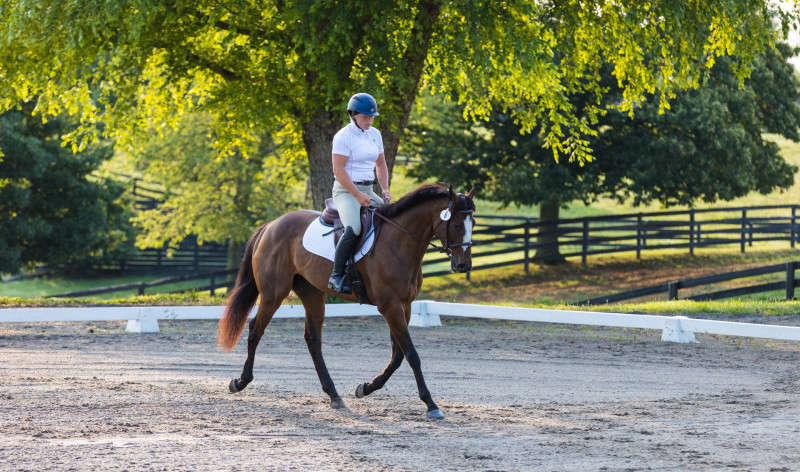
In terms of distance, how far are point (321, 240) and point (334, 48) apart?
6393mm

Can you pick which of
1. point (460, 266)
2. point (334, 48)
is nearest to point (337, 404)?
point (460, 266)

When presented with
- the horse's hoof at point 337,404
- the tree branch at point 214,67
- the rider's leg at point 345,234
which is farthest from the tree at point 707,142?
the horse's hoof at point 337,404

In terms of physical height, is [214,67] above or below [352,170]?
above

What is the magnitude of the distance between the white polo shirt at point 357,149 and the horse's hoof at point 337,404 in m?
1.98

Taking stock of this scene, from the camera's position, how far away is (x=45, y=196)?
27.1 meters

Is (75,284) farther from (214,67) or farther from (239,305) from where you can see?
(239,305)

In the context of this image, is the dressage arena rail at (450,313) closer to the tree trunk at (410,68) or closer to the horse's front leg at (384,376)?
the tree trunk at (410,68)

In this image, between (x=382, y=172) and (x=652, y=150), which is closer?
(x=382, y=172)

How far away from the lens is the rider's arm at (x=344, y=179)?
818cm

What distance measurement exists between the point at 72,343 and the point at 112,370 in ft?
8.96

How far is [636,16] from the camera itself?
47.0 feet

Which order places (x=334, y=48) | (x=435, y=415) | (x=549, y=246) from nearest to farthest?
1. (x=435, y=415)
2. (x=334, y=48)
3. (x=549, y=246)

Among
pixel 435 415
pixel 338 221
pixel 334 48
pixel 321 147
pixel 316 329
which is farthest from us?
pixel 321 147

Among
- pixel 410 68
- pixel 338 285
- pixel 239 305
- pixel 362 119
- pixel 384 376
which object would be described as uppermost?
pixel 410 68
